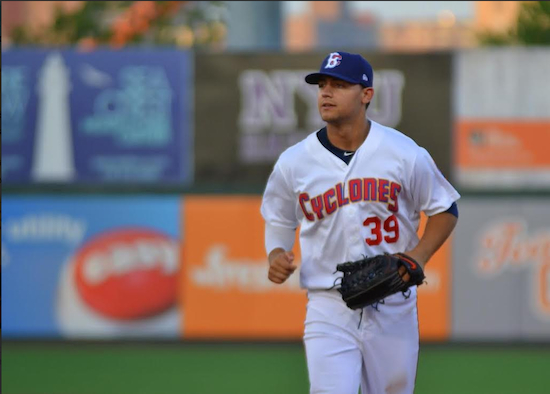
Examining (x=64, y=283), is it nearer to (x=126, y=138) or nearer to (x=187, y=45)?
Answer: (x=126, y=138)

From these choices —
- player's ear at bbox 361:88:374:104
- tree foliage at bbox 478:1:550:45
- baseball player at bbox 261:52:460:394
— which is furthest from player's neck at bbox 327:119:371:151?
tree foliage at bbox 478:1:550:45

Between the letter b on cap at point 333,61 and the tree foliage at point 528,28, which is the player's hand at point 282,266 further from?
the tree foliage at point 528,28

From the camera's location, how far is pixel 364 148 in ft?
19.2

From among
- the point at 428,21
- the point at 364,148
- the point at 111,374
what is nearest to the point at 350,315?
the point at 364,148

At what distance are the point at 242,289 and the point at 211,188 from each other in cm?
113

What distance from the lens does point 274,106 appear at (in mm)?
12609

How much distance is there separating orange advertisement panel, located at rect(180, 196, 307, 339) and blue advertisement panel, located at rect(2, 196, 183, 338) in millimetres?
209

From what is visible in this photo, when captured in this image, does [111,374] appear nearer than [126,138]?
Yes

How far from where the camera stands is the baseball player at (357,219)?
571 cm

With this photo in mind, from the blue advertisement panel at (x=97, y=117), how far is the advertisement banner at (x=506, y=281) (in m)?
3.14

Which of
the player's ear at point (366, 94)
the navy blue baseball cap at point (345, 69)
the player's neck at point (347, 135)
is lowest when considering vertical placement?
the player's neck at point (347, 135)

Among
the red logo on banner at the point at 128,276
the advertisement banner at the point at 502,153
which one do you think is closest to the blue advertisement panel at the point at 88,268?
the red logo on banner at the point at 128,276

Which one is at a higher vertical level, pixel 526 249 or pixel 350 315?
pixel 350 315

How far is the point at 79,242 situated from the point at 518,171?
4.71 m
